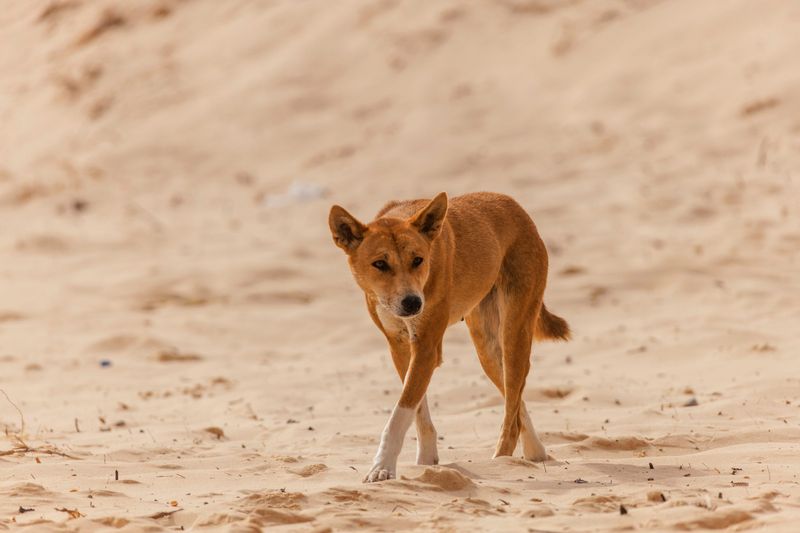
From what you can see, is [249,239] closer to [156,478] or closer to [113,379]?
[113,379]

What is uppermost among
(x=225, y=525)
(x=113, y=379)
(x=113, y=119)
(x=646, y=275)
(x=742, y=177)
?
(x=113, y=119)

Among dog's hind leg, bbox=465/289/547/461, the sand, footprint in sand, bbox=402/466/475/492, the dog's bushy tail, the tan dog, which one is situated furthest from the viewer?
the dog's bushy tail

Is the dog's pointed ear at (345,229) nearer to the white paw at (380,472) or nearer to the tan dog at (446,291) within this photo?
the tan dog at (446,291)

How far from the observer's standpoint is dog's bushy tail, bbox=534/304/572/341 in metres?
7.73

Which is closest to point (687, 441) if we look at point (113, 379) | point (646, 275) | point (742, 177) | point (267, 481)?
point (267, 481)

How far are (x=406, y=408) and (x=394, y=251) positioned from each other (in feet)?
2.72

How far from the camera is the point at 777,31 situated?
19.5 metres

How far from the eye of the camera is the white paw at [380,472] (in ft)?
19.5

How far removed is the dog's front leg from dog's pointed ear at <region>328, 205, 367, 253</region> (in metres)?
0.65

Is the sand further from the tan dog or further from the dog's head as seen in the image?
the dog's head

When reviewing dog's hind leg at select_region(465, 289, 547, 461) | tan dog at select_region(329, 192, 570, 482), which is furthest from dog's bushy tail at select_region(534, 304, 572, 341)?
dog's hind leg at select_region(465, 289, 547, 461)

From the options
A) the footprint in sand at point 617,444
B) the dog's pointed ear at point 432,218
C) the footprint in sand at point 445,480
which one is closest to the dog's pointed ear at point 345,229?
the dog's pointed ear at point 432,218

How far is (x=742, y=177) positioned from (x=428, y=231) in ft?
34.0

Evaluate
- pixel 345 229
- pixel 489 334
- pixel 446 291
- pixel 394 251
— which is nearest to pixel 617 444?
pixel 489 334
